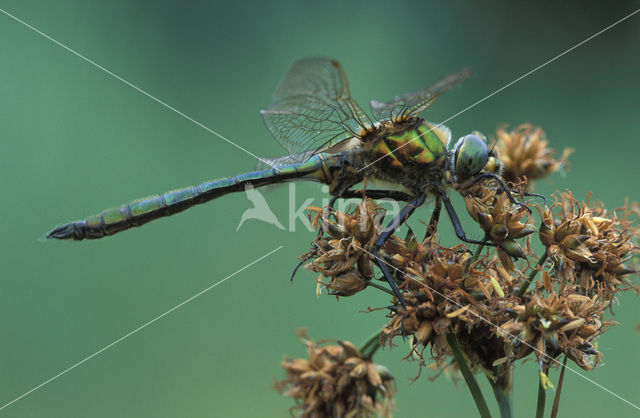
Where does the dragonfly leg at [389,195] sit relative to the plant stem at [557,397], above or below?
above

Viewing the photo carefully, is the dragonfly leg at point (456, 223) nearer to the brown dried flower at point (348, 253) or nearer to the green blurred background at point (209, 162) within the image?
the brown dried flower at point (348, 253)

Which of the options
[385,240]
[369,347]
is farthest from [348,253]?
[369,347]

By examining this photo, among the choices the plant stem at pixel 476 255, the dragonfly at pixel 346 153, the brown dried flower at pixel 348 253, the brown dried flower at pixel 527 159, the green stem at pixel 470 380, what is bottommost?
the green stem at pixel 470 380

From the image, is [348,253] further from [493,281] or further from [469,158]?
[469,158]

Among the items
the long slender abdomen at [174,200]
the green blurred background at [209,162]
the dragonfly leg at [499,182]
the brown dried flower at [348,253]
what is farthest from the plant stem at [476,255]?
the green blurred background at [209,162]

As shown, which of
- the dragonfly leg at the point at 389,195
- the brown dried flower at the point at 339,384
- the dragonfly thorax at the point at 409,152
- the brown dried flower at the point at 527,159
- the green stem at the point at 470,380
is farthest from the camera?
the brown dried flower at the point at 527,159

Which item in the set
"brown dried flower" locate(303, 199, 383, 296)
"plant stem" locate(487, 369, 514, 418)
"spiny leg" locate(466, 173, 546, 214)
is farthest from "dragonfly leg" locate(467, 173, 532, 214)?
"plant stem" locate(487, 369, 514, 418)

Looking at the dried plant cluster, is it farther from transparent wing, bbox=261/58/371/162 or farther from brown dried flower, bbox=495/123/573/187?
brown dried flower, bbox=495/123/573/187
